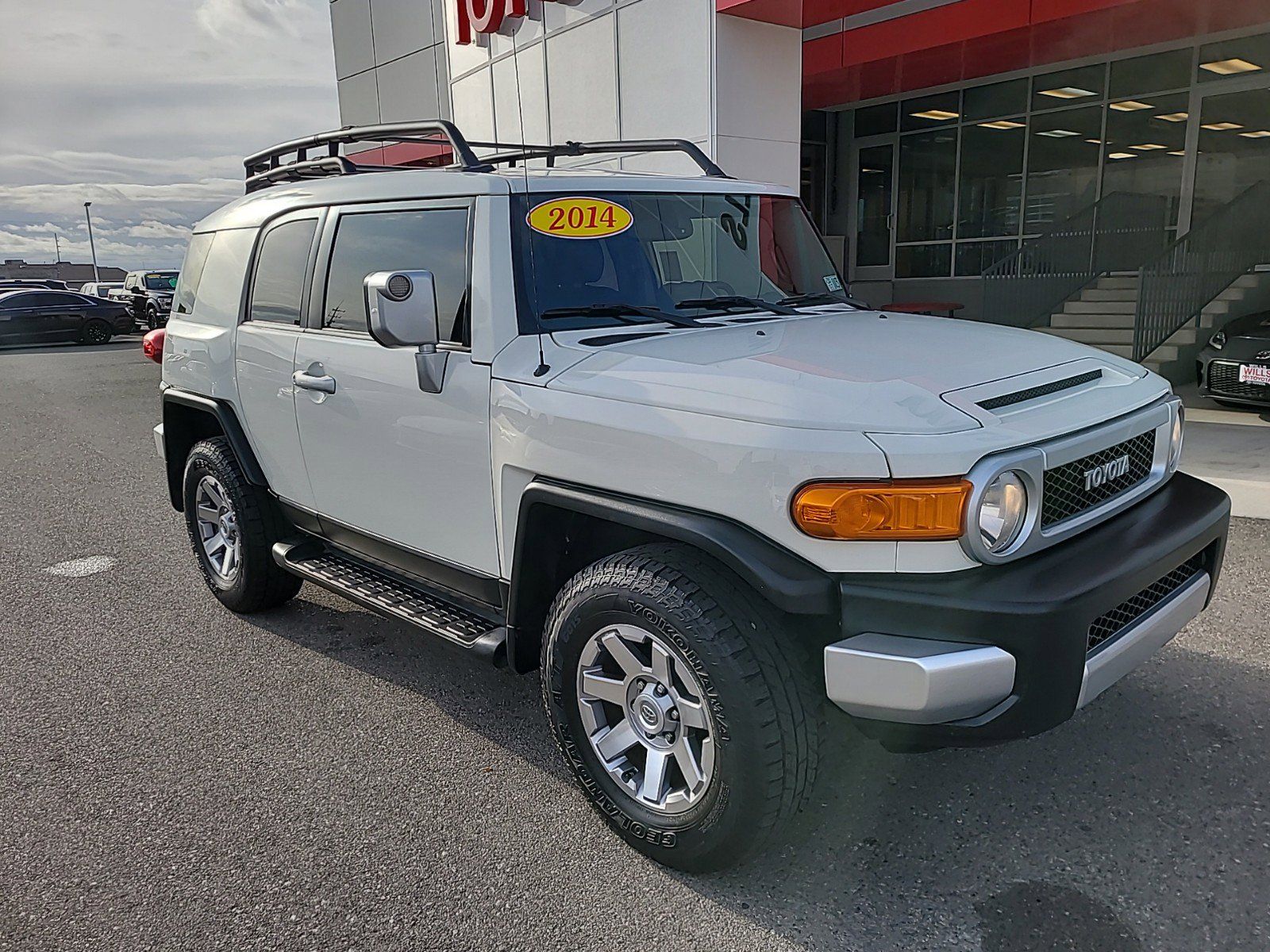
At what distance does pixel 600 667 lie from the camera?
9.31 feet

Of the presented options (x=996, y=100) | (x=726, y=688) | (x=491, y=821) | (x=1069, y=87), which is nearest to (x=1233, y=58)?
(x=1069, y=87)

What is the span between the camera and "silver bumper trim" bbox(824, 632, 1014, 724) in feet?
7.24

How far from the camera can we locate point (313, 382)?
12.1 feet

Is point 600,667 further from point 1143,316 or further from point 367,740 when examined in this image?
point 1143,316

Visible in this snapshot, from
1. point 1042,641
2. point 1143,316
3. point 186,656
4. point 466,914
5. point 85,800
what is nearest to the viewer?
point 1042,641

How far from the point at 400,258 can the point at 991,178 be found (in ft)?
50.6

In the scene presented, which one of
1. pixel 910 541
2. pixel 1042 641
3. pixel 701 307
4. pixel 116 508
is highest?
pixel 701 307

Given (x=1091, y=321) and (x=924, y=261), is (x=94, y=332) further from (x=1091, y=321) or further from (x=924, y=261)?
(x=1091, y=321)

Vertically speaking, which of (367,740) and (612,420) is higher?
(612,420)

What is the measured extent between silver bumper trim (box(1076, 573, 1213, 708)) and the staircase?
28.2 ft

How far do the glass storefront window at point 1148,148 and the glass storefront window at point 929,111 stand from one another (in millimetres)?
2639

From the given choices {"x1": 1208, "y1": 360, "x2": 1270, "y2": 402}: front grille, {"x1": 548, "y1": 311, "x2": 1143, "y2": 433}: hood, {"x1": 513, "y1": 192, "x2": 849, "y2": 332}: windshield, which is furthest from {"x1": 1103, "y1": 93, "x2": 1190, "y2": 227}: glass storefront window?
{"x1": 548, "y1": 311, "x2": 1143, "y2": 433}: hood

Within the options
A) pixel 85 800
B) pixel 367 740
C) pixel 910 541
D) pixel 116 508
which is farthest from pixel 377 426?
pixel 116 508

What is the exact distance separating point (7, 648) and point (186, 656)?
93 cm
